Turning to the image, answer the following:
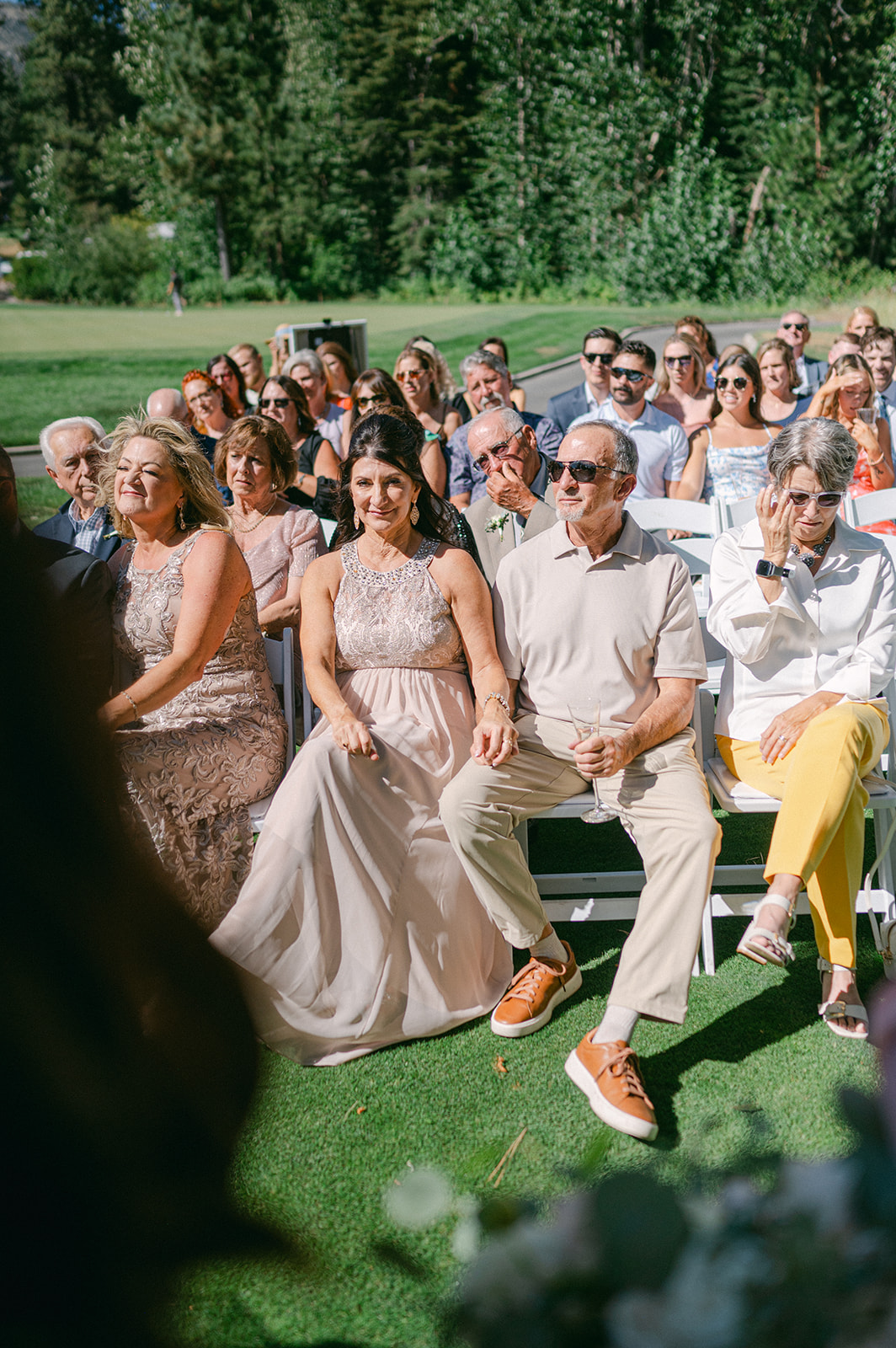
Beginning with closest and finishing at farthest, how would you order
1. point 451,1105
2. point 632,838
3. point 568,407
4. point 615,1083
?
point 615,1083 < point 451,1105 < point 632,838 < point 568,407

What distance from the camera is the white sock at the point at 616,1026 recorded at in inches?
108

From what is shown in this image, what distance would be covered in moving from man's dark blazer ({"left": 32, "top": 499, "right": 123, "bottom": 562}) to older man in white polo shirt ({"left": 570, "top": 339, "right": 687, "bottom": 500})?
104 inches

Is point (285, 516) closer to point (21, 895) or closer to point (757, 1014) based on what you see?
point (757, 1014)

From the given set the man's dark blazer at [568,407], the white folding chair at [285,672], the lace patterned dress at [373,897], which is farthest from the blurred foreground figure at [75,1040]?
the man's dark blazer at [568,407]

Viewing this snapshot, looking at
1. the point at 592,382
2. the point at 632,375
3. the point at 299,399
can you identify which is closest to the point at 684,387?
the point at 592,382

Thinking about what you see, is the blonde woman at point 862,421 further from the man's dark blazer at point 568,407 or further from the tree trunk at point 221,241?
the tree trunk at point 221,241

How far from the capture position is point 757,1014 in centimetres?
308

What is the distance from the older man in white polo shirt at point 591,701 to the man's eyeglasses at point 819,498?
426 mm

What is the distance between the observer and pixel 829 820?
2881 millimetres

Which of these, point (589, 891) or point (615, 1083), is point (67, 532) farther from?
point (615, 1083)

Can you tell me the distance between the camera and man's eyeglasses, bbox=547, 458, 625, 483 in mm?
3256

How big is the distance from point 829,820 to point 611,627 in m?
0.86

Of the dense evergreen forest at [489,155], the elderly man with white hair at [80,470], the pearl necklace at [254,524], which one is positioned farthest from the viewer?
the dense evergreen forest at [489,155]

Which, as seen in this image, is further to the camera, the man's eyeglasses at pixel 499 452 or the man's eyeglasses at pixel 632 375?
the man's eyeglasses at pixel 632 375
